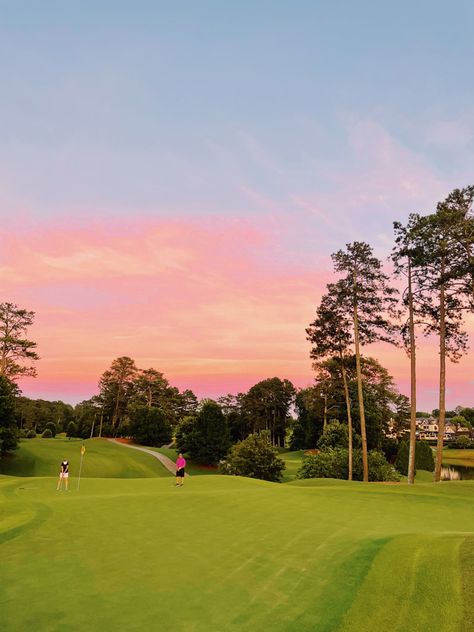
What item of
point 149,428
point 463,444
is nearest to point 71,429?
point 149,428

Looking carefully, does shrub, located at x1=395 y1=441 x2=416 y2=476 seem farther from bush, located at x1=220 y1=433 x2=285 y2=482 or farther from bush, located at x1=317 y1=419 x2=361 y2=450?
bush, located at x1=220 y1=433 x2=285 y2=482

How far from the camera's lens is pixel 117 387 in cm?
10925

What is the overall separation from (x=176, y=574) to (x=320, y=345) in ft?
112

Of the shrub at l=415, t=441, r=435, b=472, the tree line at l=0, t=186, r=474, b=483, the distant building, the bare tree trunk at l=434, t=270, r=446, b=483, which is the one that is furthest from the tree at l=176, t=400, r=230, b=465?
the bare tree trunk at l=434, t=270, r=446, b=483

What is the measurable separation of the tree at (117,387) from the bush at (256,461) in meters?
76.0

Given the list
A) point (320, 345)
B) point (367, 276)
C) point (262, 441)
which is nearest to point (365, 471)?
point (262, 441)

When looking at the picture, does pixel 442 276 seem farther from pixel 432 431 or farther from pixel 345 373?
pixel 432 431

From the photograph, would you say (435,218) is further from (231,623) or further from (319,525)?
(231,623)

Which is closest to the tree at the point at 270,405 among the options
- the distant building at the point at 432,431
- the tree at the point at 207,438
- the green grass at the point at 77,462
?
the distant building at the point at 432,431

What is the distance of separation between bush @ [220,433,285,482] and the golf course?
22.1 meters

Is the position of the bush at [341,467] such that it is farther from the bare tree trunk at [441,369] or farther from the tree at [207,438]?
the tree at [207,438]

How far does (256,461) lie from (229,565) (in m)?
30.2

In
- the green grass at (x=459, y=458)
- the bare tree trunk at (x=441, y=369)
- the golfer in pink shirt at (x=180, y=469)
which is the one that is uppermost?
the bare tree trunk at (x=441, y=369)

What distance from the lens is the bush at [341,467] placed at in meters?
37.8
